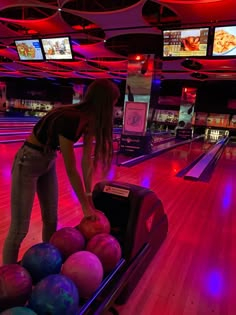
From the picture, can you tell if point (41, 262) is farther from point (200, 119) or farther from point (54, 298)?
point (200, 119)

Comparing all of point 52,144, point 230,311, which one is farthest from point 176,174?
point 52,144

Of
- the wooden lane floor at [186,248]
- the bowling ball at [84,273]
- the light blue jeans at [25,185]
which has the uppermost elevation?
the light blue jeans at [25,185]

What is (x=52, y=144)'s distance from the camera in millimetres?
1337

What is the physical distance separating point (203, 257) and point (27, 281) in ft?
5.36

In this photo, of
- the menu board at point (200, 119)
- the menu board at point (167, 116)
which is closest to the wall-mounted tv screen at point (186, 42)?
the menu board at point (200, 119)

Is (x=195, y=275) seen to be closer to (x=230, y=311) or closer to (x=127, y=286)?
(x=230, y=311)

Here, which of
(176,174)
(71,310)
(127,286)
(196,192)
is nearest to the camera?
(71,310)

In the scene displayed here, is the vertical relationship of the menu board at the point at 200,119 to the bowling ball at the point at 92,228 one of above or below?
above

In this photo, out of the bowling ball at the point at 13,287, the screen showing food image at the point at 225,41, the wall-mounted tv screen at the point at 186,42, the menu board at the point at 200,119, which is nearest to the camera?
the bowling ball at the point at 13,287

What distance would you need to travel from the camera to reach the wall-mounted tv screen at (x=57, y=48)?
22.4 feet

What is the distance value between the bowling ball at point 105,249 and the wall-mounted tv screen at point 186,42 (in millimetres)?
4614

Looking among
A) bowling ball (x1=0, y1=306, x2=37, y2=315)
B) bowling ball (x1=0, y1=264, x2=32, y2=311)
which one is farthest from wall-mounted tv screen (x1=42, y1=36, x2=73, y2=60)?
bowling ball (x1=0, y1=306, x2=37, y2=315)

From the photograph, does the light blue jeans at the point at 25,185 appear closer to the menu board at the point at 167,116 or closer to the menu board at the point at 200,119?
the menu board at the point at 200,119

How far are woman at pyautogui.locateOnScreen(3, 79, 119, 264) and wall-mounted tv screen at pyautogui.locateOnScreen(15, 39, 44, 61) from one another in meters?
6.63
